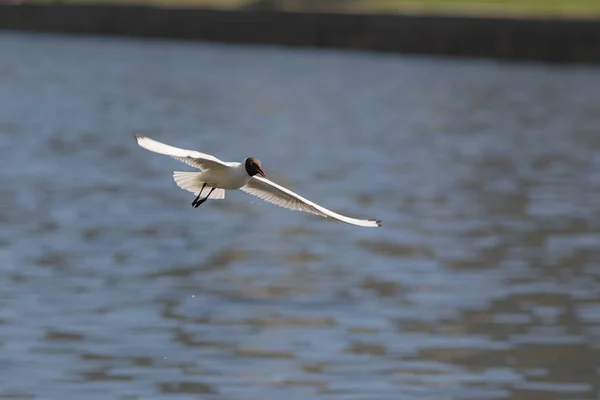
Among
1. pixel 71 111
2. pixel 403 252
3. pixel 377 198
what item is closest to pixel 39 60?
pixel 71 111

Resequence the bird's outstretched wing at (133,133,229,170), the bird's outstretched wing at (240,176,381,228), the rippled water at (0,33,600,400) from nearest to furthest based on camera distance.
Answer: the bird's outstretched wing at (133,133,229,170) → the bird's outstretched wing at (240,176,381,228) → the rippled water at (0,33,600,400)

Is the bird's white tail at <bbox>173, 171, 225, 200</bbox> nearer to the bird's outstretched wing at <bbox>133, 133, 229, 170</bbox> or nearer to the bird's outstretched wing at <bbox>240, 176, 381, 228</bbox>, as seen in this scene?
the bird's outstretched wing at <bbox>133, 133, 229, 170</bbox>

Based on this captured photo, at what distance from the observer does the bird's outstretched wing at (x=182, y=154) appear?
12.6 m

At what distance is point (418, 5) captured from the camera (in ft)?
271

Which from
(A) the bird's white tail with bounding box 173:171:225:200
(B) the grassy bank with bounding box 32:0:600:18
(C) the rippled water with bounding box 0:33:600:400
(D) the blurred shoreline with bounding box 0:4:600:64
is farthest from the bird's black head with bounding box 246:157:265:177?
(B) the grassy bank with bounding box 32:0:600:18

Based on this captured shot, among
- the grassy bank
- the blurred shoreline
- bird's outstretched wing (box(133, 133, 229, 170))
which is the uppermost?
the grassy bank

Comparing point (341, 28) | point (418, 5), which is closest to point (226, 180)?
point (341, 28)

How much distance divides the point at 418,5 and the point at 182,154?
7039 cm

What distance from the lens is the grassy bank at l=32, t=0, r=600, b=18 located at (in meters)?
77.3

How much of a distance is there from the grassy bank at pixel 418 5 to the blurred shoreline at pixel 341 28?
1.27 meters

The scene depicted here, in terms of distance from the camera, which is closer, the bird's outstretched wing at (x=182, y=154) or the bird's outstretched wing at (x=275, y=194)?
the bird's outstretched wing at (x=182, y=154)

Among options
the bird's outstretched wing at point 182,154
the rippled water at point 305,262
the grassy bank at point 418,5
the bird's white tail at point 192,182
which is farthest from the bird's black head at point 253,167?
the grassy bank at point 418,5

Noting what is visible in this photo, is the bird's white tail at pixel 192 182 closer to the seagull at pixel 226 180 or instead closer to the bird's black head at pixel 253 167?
the seagull at pixel 226 180

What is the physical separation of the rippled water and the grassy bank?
27.8m
